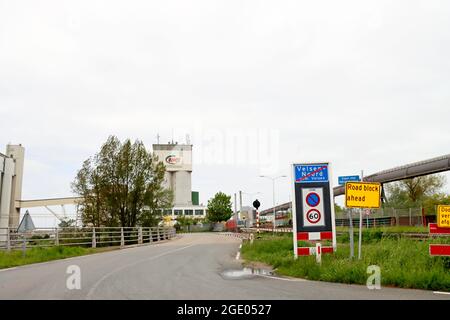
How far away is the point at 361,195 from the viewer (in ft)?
40.3

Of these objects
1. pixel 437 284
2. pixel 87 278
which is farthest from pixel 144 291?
pixel 437 284

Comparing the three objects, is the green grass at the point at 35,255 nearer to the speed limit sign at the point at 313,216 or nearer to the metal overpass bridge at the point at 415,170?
the speed limit sign at the point at 313,216

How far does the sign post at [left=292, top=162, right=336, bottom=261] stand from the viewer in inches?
571

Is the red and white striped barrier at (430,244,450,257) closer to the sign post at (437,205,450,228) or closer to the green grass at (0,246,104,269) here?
the sign post at (437,205,450,228)

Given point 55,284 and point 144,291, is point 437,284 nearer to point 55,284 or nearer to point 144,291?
point 144,291

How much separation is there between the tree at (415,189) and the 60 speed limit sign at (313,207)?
181 feet

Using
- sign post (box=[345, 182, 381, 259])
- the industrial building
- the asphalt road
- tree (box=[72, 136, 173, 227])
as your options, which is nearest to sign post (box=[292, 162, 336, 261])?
sign post (box=[345, 182, 381, 259])

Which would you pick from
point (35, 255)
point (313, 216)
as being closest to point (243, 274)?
point (313, 216)

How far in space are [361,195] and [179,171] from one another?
404ft

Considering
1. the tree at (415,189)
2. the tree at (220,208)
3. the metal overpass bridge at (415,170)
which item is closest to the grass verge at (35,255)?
the metal overpass bridge at (415,170)

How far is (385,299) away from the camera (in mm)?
7980

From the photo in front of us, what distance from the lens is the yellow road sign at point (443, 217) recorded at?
1145 centimetres

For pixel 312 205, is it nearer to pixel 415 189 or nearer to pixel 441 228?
pixel 441 228

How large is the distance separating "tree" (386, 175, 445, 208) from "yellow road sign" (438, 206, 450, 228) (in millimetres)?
57256
